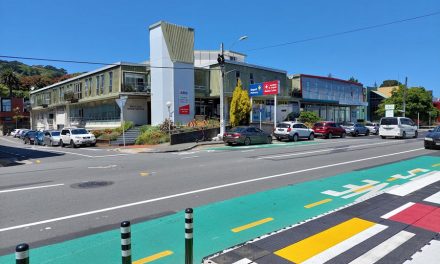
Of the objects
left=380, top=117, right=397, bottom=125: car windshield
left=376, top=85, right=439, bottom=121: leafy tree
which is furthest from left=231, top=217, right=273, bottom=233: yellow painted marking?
left=376, top=85, right=439, bottom=121: leafy tree

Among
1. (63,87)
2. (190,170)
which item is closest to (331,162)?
(190,170)

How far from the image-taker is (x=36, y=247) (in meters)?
4.95

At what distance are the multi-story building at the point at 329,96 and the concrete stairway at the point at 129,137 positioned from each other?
23.1m

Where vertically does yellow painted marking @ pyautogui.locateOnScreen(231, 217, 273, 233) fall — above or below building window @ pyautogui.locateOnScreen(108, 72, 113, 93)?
below

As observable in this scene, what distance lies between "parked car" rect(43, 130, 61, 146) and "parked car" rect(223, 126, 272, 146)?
16.3 meters

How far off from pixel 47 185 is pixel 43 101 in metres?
54.3

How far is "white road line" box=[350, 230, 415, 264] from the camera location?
450 cm

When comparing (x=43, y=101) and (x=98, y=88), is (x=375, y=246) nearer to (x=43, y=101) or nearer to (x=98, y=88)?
(x=98, y=88)

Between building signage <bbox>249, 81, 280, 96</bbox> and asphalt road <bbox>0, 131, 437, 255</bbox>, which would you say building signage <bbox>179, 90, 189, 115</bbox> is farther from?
asphalt road <bbox>0, 131, 437, 255</bbox>

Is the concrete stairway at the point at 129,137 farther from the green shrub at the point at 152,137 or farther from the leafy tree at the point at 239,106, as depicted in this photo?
the leafy tree at the point at 239,106

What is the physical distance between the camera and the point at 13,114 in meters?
74.4

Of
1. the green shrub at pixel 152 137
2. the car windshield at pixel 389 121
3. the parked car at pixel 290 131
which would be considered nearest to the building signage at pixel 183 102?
the green shrub at pixel 152 137

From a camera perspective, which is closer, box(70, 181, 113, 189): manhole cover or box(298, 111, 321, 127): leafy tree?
box(70, 181, 113, 189): manhole cover

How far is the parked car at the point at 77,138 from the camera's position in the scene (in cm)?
2794
